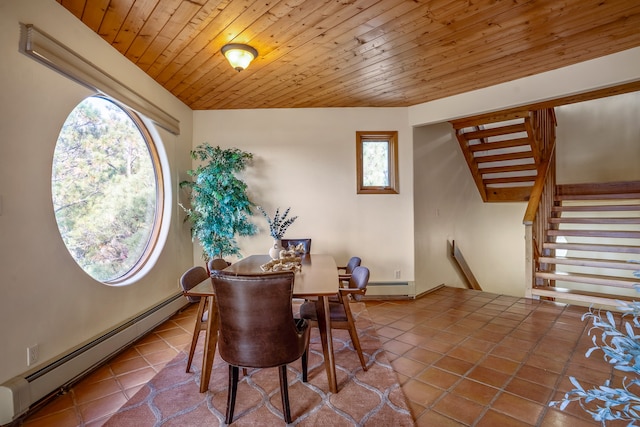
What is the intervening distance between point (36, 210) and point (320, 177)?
2.97m

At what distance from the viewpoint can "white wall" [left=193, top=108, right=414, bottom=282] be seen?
4.33m

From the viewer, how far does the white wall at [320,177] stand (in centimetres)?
433

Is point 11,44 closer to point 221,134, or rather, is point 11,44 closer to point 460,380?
point 221,134

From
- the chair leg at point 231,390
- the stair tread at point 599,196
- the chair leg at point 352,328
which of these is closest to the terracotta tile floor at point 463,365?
the chair leg at point 352,328

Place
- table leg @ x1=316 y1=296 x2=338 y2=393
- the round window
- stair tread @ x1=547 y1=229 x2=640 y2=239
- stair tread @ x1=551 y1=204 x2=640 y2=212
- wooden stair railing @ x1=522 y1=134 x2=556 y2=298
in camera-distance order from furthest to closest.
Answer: wooden stair railing @ x1=522 y1=134 x2=556 y2=298 < stair tread @ x1=551 y1=204 x2=640 y2=212 < stair tread @ x1=547 y1=229 x2=640 y2=239 < the round window < table leg @ x1=316 y1=296 x2=338 y2=393

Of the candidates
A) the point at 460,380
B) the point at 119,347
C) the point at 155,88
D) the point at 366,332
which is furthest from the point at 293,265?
the point at 155,88

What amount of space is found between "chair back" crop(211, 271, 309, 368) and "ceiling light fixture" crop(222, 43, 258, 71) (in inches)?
74.3

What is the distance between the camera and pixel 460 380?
90.1 inches

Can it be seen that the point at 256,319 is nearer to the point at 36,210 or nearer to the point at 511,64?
the point at 36,210

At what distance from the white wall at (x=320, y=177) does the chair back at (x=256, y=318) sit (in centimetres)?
261

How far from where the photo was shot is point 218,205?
371 centimetres

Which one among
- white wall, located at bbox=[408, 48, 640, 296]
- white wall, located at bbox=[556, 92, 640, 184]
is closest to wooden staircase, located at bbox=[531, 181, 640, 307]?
white wall, located at bbox=[556, 92, 640, 184]

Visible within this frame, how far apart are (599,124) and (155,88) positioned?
6703 millimetres

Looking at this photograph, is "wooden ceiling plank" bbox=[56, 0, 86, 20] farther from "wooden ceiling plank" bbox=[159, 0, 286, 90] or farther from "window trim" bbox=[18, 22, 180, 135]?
"wooden ceiling plank" bbox=[159, 0, 286, 90]
